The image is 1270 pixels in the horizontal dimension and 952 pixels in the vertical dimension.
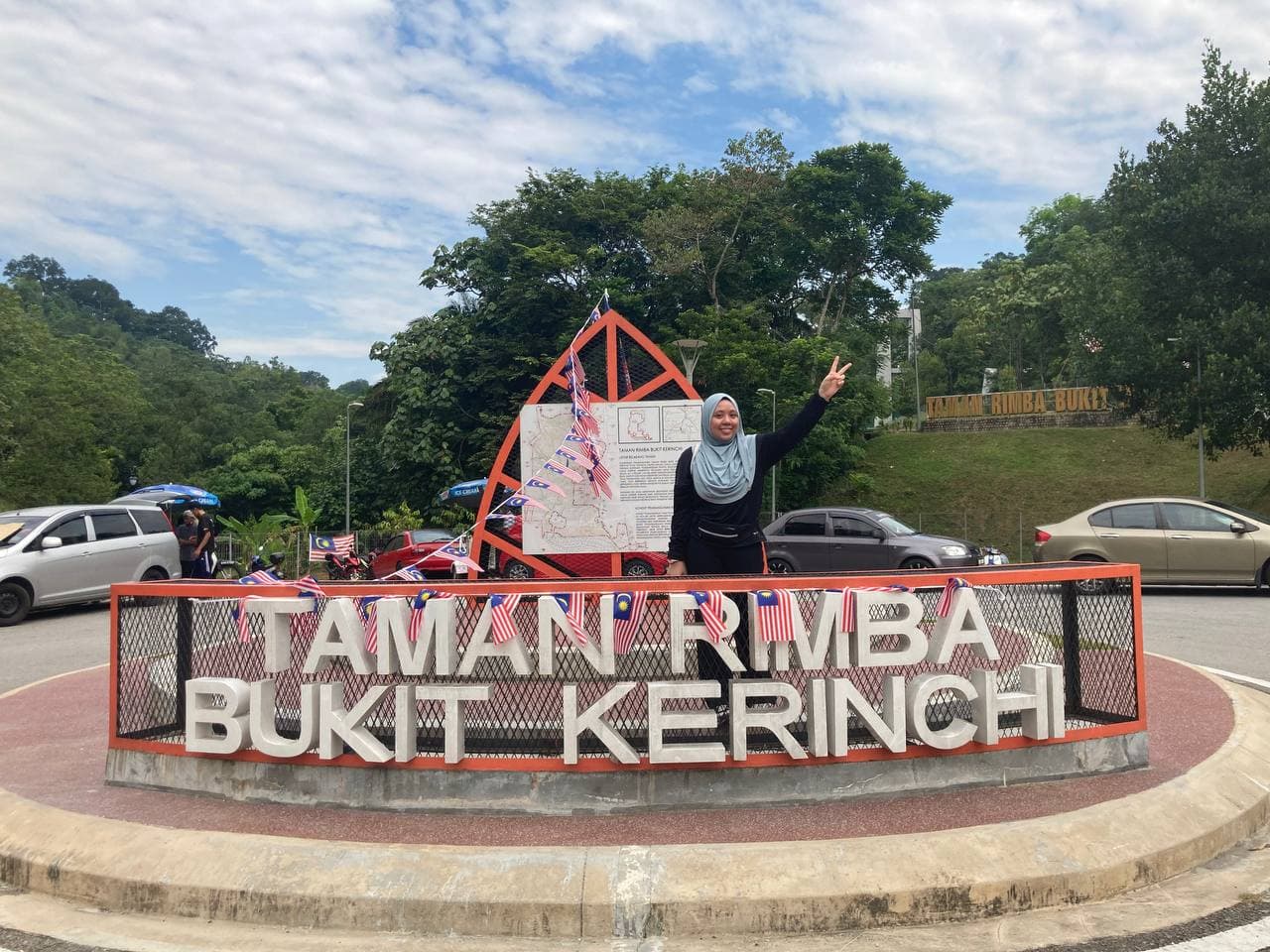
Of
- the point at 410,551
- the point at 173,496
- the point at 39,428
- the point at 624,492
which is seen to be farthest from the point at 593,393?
the point at 39,428

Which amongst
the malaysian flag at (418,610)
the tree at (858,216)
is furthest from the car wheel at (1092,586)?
the tree at (858,216)

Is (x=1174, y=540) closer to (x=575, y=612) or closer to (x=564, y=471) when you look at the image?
(x=564, y=471)

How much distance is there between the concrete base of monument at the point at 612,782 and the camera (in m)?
4.65

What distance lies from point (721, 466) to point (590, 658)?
4.26ft

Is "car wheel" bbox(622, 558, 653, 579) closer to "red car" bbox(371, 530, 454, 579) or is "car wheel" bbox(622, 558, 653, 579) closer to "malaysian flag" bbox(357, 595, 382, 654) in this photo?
"red car" bbox(371, 530, 454, 579)

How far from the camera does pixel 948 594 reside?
487 cm

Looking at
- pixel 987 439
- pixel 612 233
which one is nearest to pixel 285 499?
pixel 612 233

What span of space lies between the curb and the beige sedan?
12540 mm

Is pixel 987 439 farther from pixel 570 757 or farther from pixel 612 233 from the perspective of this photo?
pixel 570 757

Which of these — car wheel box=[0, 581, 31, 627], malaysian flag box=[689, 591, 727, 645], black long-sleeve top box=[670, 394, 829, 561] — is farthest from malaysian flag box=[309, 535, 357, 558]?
malaysian flag box=[689, 591, 727, 645]

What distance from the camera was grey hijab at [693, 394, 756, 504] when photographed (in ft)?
17.0

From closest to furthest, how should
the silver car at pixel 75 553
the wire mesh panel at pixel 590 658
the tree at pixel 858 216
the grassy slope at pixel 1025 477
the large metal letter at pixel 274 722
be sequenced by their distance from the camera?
the wire mesh panel at pixel 590 658
the large metal letter at pixel 274 722
the silver car at pixel 75 553
the grassy slope at pixel 1025 477
the tree at pixel 858 216

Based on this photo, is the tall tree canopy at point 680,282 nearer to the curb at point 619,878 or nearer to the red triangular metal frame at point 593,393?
the red triangular metal frame at point 593,393

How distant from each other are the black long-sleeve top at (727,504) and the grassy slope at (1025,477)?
27.1m
